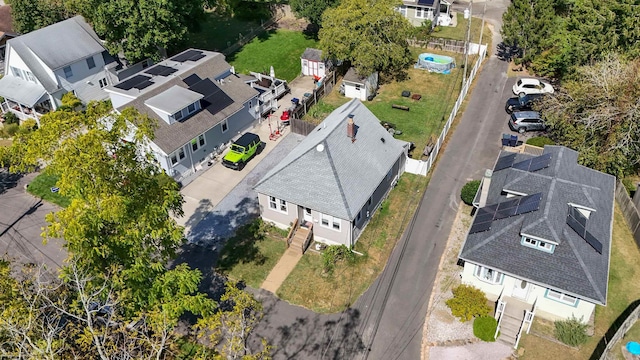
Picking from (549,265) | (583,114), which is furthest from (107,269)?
(583,114)

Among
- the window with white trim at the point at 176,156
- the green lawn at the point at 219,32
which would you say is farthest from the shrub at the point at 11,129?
the green lawn at the point at 219,32

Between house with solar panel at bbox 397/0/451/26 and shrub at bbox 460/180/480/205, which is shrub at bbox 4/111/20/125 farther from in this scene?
house with solar panel at bbox 397/0/451/26

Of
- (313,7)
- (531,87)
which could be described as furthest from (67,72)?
(531,87)

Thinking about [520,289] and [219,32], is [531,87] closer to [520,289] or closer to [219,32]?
[520,289]

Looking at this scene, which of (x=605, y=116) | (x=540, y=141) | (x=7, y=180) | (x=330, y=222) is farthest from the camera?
(x=540, y=141)

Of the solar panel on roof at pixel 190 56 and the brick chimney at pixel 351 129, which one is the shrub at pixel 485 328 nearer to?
the brick chimney at pixel 351 129

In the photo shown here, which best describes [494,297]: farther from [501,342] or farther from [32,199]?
[32,199]
